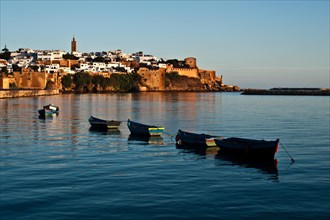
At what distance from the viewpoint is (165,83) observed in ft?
575

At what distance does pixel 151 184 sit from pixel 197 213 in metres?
3.79

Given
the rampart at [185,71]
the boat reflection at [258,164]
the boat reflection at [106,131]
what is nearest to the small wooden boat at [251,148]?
the boat reflection at [258,164]

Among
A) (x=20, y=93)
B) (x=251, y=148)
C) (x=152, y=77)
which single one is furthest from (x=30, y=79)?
(x=251, y=148)

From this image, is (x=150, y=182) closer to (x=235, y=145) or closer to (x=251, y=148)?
(x=251, y=148)

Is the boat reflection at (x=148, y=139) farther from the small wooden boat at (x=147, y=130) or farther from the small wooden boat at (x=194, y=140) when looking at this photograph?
the small wooden boat at (x=194, y=140)

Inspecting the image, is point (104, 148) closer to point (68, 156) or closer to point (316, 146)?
point (68, 156)

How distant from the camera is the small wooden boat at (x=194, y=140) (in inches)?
1076

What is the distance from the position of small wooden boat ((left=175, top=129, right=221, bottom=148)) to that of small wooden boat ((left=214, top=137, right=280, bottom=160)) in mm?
1652

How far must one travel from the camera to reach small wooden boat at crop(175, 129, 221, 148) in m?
27.3

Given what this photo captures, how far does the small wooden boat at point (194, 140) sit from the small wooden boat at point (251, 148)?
1.65m

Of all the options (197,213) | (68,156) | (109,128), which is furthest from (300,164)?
(109,128)

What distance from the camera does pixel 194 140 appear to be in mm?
28359

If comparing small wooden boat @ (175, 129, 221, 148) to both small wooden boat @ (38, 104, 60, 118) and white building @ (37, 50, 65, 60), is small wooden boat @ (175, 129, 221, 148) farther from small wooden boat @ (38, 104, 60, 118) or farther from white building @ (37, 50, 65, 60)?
white building @ (37, 50, 65, 60)

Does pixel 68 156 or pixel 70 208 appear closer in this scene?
pixel 70 208
